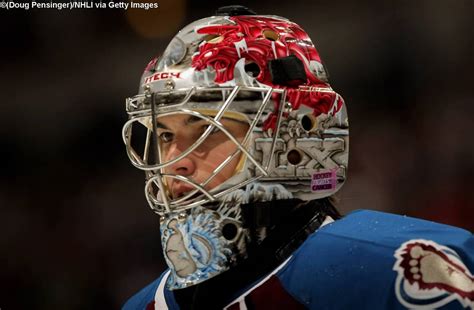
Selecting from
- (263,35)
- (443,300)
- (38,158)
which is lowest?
(38,158)

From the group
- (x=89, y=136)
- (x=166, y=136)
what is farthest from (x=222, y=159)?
(x=89, y=136)

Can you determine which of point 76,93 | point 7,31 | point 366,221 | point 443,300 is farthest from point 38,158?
point 443,300

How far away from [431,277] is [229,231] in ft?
1.23

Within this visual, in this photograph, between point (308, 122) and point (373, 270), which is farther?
point (308, 122)

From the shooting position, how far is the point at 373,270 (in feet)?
3.72

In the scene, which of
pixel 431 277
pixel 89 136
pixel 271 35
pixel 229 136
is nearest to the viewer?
pixel 431 277

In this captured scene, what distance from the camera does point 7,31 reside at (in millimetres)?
2529

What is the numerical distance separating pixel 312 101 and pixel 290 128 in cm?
7

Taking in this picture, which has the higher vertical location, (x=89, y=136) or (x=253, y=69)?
(x=253, y=69)

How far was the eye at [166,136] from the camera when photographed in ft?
4.60

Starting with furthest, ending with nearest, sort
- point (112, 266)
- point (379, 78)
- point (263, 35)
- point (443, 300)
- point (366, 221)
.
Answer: point (112, 266) < point (379, 78) < point (263, 35) < point (366, 221) < point (443, 300)

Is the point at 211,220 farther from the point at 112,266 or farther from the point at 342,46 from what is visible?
the point at 112,266

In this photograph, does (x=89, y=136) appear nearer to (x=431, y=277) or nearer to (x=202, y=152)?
(x=202, y=152)

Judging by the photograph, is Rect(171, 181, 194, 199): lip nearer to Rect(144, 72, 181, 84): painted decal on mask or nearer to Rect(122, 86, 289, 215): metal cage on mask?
Rect(122, 86, 289, 215): metal cage on mask
